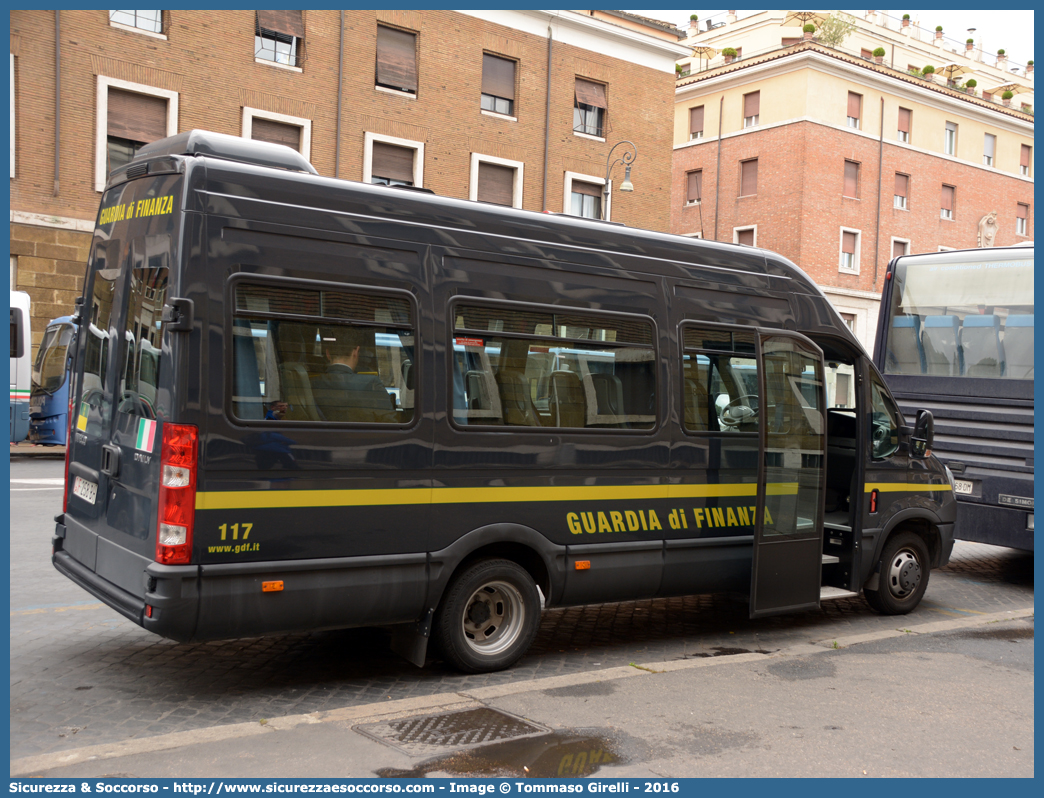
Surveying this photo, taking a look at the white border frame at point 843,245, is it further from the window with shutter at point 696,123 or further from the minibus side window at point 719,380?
the minibus side window at point 719,380

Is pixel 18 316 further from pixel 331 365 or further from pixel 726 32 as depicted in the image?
pixel 726 32

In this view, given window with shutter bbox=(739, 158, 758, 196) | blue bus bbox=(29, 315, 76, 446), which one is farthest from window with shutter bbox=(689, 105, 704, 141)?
blue bus bbox=(29, 315, 76, 446)

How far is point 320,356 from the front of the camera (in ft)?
18.2

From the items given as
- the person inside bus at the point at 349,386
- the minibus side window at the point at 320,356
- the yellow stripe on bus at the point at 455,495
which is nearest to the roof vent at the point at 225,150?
the minibus side window at the point at 320,356

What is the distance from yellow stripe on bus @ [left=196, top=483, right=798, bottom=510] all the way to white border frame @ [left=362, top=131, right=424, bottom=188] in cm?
2014

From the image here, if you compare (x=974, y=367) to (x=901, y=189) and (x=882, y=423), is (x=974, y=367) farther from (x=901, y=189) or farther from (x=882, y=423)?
(x=901, y=189)

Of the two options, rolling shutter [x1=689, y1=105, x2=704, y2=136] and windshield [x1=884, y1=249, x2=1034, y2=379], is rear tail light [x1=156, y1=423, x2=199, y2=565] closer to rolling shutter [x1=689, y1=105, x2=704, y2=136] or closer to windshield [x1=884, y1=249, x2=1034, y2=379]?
windshield [x1=884, y1=249, x2=1034, y2=379]

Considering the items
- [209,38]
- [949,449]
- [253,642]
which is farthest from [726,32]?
[253,642]

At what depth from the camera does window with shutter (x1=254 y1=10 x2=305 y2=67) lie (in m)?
24.6

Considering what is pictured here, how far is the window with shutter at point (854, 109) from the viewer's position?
139 feet

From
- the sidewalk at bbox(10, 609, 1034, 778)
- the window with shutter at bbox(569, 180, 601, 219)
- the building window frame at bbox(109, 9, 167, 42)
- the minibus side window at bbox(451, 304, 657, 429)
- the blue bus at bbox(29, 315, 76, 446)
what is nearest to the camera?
the sidewalk at bbox(10, 609, 1034, 778)

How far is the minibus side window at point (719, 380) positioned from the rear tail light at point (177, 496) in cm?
335

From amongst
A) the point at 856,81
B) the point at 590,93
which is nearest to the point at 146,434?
the point at 590,93
